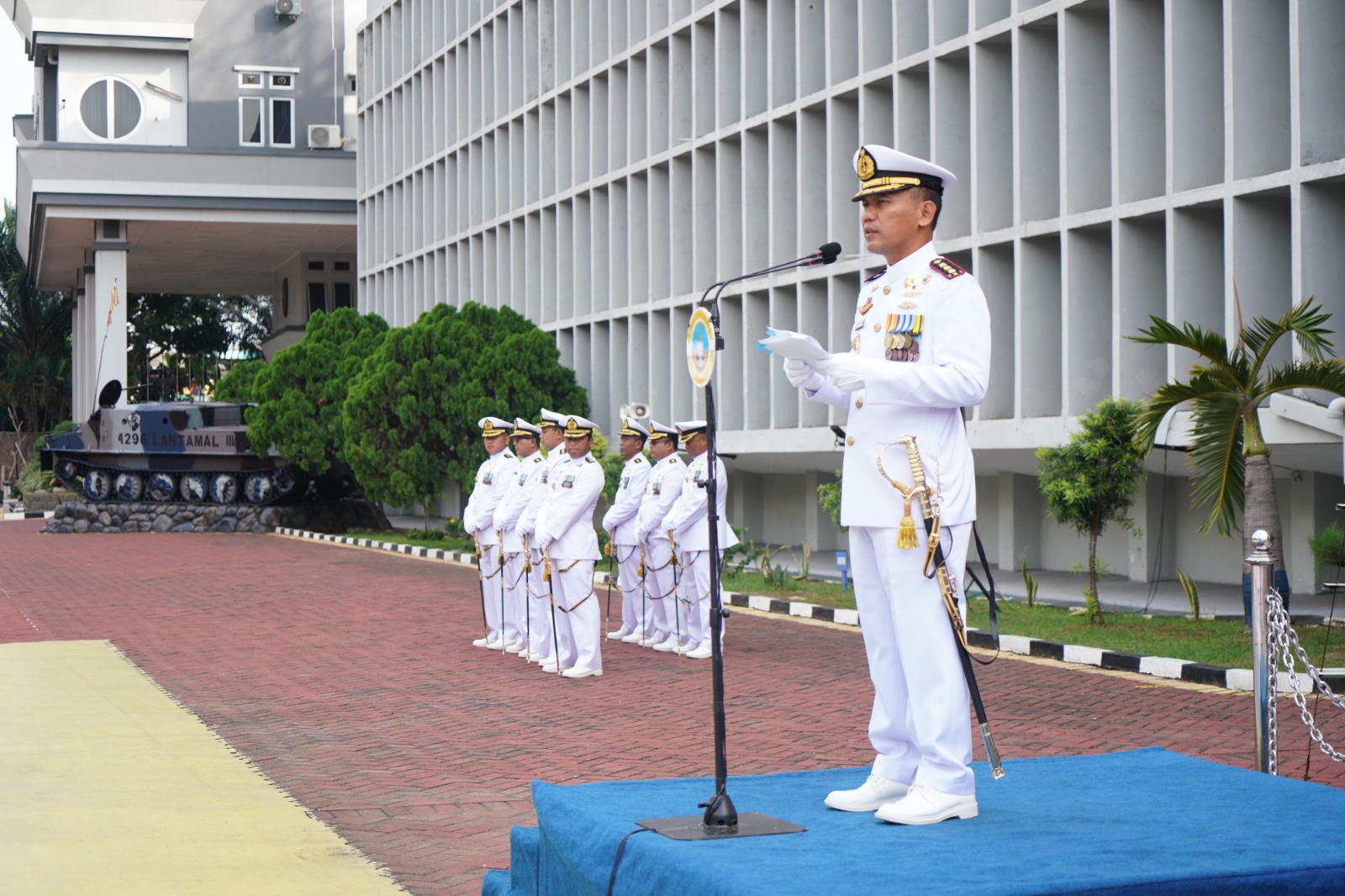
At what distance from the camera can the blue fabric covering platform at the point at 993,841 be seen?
13.3 feet

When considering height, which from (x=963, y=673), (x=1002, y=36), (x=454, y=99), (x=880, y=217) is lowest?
(x=963, y=673)

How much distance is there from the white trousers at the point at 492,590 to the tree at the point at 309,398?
18.4 meters

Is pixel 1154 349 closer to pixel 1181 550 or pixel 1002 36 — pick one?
pixel 1181 550

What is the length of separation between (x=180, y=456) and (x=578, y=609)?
27.0 metres

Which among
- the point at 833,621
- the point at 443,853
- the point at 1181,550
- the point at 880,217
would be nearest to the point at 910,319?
the point at 880,217

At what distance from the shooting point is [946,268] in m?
5.11

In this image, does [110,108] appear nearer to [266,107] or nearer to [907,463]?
[266,107]

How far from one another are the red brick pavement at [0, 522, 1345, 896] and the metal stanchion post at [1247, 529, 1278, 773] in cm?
120

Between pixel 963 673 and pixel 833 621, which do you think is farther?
pixel 833 621

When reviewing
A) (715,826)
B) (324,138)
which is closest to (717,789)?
(715,826)

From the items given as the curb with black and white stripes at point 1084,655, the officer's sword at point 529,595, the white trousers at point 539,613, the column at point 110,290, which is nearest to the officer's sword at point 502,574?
the officer's sword at point 529,595

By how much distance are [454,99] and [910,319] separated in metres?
33.0

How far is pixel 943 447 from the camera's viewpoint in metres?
5.08

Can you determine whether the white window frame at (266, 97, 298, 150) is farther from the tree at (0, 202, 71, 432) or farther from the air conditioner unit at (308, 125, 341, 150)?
the tree at (0, 202, 71, 432)
